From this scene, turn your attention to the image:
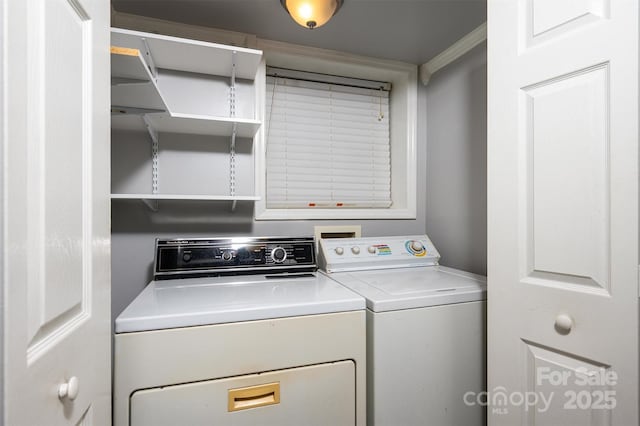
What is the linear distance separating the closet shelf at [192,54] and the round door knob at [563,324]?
1474 mm

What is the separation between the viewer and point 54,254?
555 mm

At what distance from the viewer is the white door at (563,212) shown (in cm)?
77

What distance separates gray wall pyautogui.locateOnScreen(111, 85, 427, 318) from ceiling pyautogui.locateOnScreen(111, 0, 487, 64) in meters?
0.65

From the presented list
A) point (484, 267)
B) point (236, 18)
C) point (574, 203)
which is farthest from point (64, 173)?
point (484, 267)

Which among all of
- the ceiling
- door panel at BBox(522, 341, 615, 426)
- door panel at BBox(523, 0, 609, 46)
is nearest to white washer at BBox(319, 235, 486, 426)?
door panel at BBox(522, 341, 615, 426)

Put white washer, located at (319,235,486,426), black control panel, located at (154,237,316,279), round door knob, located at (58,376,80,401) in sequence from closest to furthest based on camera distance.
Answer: round door knob, located at (58,376,80,401) < white washer, located at (319,235,486,426) < black control panel, located at (154,237,316,279)

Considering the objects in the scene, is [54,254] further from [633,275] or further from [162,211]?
[633,275]

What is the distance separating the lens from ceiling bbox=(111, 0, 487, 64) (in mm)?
1466

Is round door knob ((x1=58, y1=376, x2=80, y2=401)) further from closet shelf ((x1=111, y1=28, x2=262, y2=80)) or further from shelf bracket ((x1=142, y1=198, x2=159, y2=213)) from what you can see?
closet shelf ((x1=111, y1=28, x2=262, y2=80))

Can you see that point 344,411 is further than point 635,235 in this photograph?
Yes

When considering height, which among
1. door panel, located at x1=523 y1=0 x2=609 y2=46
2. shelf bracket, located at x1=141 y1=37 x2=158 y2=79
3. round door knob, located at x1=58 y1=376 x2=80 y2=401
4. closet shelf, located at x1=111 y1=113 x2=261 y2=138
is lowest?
round door knob, located at x1=58 y1=376 x2=80 y2=401

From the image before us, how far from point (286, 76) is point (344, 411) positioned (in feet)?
5.76

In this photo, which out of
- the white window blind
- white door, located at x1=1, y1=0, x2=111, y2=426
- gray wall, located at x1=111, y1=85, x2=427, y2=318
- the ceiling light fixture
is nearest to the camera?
white door, located at x1=1, y1=0, x2=111, y2=426

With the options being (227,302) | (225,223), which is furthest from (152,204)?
(227,302)
